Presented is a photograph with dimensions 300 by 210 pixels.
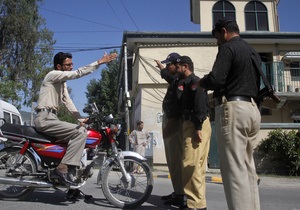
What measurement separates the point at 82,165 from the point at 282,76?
46.4ft

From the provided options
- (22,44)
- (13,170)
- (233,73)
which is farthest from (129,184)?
(22,44)

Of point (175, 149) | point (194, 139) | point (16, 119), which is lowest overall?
point (175, 149)

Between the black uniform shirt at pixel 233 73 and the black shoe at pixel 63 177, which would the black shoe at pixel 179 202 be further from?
the black uniform shirt at pixel 233 73

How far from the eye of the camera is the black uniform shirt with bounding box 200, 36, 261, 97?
3.20m

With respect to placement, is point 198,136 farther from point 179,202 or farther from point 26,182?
point 26,182

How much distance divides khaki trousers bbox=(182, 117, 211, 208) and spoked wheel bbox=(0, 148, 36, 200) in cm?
214

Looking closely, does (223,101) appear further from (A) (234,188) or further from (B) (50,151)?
(B) (50,151)

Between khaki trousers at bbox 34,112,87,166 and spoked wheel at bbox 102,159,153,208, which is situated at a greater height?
khaki trousers at bbox 34,112,87,166

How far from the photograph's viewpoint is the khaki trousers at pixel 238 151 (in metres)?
3.11

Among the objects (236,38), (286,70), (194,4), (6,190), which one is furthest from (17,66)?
(236,38)

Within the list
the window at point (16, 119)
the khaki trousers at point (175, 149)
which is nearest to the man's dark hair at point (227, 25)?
the khaki trousers at point (175, 149)

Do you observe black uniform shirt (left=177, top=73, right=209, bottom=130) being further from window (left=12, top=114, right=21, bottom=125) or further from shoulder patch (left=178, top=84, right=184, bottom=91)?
window (left=12, top=114, right=21, bottom=125)

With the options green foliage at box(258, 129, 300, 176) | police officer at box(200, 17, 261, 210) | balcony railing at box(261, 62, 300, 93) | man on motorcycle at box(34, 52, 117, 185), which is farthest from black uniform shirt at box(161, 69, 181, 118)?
balcony railing at box(261, 62, 300, 93)

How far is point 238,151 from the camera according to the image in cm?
317
